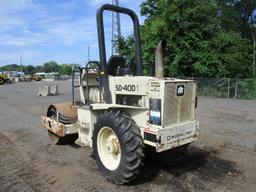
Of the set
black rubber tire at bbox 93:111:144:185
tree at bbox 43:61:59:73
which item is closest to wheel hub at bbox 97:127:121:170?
black rubber tire at bbox 93:111:144:185

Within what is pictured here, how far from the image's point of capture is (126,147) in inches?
172

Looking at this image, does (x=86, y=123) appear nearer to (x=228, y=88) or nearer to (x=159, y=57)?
(x=159, y=57)

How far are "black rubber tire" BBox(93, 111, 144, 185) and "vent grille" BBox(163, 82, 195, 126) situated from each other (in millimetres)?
527

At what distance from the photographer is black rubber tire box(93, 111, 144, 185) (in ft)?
14.2

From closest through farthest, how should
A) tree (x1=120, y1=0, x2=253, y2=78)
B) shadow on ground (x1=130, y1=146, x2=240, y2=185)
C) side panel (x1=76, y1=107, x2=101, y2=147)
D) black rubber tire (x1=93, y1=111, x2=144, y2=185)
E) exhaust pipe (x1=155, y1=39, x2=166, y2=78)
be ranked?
1. black rubber tire (x1=93, y1=111, x2=144, y2=185)
2. exhaust pipe (x1=155, y1=39, x2=166, y2=78)
3. shadow on ground (x1=130, y1=146, x2=240, y2=185)
4. side panel (x1=76, y1=107, x2=101, y2=147)
5. tree (x1=120, y1=0, x2=253, y2=78)

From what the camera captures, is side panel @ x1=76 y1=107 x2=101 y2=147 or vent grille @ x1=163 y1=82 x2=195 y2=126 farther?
side panel @ x1=76 y1=107 x2=101 y2=147

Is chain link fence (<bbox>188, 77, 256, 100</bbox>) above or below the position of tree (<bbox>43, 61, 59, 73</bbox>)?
below

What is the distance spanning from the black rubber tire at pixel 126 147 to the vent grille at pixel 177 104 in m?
0.53

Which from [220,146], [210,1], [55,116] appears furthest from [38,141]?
[210,1]

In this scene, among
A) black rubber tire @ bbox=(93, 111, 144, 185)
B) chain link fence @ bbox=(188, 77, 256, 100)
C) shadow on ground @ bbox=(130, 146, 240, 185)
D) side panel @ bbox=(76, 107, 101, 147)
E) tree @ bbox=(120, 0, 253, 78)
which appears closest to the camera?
black rubber tire @ bbox=(93, 111, 144, 185)

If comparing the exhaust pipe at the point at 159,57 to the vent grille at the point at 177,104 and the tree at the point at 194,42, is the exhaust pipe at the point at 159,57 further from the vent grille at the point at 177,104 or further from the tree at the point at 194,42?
the tree at the point at 194,42

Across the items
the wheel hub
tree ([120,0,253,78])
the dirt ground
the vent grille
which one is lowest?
the dirt ground

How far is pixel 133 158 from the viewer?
4.31 m

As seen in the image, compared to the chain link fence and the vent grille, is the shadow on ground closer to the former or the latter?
the vent grille
